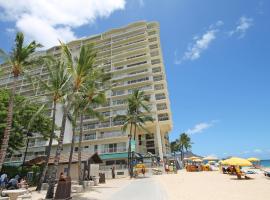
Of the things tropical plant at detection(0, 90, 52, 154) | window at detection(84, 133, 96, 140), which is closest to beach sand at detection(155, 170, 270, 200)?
tropical plant at detection(0, 90, 52, 154)

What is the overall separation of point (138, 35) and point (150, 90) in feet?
63.6

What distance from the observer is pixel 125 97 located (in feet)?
179

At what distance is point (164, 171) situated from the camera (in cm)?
3806

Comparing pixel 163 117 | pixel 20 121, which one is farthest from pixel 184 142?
pixel 20 121

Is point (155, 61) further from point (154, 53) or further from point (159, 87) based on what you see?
point (159, 87)

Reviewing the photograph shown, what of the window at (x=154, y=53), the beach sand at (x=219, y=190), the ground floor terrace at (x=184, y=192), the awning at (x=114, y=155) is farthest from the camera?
the window at (x=154, y=53)

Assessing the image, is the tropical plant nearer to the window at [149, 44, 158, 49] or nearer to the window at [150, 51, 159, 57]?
the window at [150, 51, 159, 57]

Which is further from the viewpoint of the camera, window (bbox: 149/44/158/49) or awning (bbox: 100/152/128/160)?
→ window (bbox: 149/44/158/49)

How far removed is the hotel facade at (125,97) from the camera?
1937 inches

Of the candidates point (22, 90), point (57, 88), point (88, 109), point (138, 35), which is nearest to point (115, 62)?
point (138, 35)

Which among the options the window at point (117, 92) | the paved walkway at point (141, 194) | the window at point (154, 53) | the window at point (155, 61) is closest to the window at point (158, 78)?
the window at point (155, 61)

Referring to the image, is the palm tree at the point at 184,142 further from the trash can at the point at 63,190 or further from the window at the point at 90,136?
the trash can at the point at 63,190

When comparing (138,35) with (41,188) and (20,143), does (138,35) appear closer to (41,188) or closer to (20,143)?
(20,143)

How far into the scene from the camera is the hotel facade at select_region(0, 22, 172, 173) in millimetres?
49188
